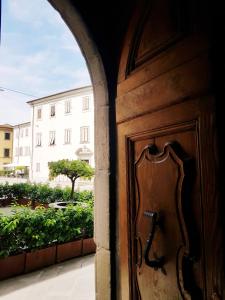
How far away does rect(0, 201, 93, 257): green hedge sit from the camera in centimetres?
429

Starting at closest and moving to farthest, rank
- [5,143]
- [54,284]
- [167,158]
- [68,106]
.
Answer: [167,158]
[54,284]
[68,106]
[5,143]

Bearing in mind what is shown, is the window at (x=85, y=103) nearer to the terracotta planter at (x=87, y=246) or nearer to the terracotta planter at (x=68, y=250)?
the terracotta planter at (x=87, y=246)

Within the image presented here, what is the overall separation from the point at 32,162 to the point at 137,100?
25.8m

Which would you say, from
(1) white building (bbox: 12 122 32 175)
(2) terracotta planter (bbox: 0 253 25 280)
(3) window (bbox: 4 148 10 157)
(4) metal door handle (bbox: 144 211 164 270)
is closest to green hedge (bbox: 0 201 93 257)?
(2) terracotta planter (bbox: 0 253 25 280)

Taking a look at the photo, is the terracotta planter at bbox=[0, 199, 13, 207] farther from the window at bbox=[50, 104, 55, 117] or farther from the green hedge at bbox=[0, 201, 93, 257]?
the window at bbox=[50, 104, 55, 117]

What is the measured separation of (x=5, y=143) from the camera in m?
45.8

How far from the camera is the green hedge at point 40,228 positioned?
4.29m

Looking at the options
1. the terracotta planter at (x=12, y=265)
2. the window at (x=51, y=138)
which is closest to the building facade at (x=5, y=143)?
the window at (x=51, y=138)

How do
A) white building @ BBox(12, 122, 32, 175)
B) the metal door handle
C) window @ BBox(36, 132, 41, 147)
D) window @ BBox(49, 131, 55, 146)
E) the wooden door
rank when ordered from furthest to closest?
white building @ BBox(12, 122, 32, 175) → window @ BBox(36, 132, 41, 147) → window @ BBox(49, 131, 55, 146) → the metal door handle → the wooden door

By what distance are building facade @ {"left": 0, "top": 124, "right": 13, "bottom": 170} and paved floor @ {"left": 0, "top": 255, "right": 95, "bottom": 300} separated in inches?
1773

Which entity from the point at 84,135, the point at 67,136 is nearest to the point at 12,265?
the point at 84,135

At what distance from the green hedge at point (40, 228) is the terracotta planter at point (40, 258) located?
116 mm

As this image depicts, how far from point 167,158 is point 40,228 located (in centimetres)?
417

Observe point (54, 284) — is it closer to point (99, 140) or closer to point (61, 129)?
point (99, 140)
